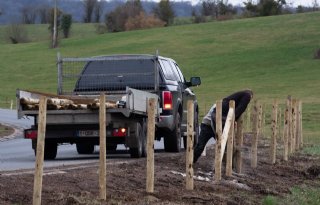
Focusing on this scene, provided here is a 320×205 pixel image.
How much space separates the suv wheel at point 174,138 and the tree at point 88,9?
14045 centimetres

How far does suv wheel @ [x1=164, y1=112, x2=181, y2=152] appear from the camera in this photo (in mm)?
21484

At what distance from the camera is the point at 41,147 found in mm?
10953

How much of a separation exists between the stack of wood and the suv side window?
298 centimetres

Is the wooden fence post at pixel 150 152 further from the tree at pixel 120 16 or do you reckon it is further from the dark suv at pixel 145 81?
the tree at pixel 120 16

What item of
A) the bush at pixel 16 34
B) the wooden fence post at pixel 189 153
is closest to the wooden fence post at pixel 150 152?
the wooden fence post at pixel 189 153

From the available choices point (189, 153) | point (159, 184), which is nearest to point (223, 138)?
point (189, 153)

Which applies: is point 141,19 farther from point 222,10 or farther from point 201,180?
point 201,180

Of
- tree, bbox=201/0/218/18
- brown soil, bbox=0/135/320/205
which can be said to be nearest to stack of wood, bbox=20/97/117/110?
brown soil, bbox=0/135/320/205

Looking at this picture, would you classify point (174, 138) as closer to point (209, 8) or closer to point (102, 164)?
point (102, 164)

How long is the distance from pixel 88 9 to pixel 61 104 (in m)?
146

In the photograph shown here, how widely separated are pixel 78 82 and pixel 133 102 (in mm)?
3030

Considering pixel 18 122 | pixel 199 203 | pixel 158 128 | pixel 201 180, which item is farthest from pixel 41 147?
pixel 18 122

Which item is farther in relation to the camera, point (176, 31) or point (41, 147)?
point (176, 31)

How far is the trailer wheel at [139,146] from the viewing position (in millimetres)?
19547
